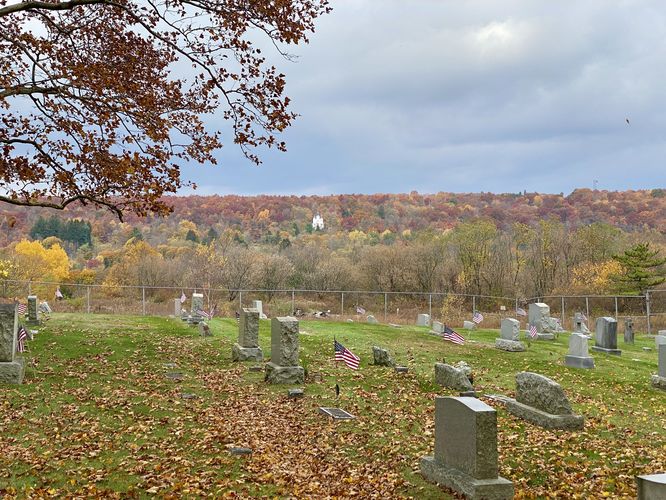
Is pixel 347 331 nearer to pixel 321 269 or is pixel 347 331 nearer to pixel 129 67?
pixel 129 67

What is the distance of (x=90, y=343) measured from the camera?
19.9 m

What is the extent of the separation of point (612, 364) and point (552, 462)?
11781 millimetres

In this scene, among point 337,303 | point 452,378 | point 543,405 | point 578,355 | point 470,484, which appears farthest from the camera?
point 337,303

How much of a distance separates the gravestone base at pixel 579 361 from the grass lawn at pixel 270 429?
408 mm

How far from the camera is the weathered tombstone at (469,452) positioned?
7.68 metres

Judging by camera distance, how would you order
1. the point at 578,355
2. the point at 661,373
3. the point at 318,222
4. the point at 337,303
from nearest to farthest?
1. the point at 661,373
2. the point at 578,355
3. the point at 337,303
4. the point at 318,222

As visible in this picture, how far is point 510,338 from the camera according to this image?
22.7m

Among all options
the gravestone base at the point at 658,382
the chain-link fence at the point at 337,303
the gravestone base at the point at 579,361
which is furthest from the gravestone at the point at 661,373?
the chain-link fence at the point at 337,303

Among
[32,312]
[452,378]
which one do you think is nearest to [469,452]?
[452,378]

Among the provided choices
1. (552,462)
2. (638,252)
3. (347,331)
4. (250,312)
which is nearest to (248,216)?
(638,252)

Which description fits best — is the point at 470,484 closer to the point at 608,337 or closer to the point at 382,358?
the point at 382,358

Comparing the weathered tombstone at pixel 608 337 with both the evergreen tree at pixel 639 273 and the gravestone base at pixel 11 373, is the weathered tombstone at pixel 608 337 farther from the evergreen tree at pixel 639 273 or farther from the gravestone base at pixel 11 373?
the evergreen tree at pixel 639 273

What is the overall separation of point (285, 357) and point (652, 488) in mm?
10963

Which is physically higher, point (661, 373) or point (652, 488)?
point (652, 488)
